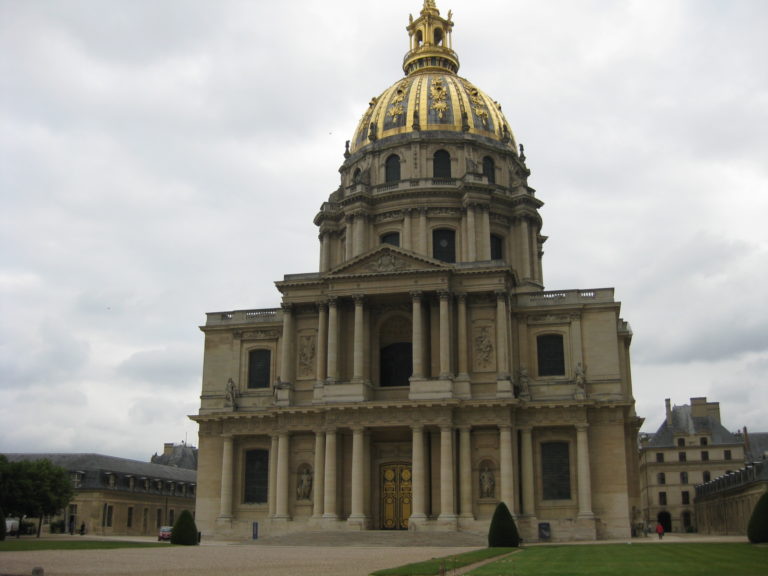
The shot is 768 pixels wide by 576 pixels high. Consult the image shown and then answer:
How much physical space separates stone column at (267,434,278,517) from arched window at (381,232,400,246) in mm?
17628

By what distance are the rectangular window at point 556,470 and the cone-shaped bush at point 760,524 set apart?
1397cm

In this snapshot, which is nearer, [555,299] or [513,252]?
[555,299]

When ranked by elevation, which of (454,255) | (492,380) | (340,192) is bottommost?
(492,380)

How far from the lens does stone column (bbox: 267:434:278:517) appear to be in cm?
5212

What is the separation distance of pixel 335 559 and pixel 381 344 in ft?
88.7

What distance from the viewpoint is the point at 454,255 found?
62312mm

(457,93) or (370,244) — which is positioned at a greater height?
(457,93)

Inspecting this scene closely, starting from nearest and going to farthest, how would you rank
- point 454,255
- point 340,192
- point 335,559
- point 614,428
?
point 335,559 → point 614,428 → point 454,255 → point 340,192

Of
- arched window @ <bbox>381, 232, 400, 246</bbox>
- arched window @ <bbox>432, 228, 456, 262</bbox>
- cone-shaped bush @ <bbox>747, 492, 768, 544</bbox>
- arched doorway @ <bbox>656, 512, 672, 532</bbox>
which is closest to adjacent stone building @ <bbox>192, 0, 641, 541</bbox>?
arched window @ <bbox>432, 228, 456, 262</bbox>

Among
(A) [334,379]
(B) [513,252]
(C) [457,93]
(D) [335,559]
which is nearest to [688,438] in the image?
(B) [513,252]

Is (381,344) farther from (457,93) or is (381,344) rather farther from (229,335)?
(457,93)

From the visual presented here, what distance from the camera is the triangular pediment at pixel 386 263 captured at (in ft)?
169

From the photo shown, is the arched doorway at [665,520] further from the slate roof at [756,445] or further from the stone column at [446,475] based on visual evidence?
the stone column at [446,475]

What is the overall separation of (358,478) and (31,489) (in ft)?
70.1
